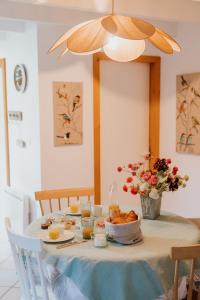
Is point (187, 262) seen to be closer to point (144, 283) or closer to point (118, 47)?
point (144, 283)

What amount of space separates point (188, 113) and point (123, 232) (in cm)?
234

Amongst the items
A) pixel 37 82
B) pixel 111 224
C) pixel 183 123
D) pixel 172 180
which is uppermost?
pixel 37 82

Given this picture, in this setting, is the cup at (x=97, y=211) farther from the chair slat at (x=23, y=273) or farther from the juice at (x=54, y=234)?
the chair slat at (x=23, y=273)

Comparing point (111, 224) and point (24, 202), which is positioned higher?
point (111, 224)

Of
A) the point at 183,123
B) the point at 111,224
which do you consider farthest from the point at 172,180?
the point at 183,123

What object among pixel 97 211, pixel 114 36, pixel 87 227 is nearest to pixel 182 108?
pixel 97 211

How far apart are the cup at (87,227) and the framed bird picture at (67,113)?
1.68 m

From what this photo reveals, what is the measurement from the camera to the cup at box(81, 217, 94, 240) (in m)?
2.42

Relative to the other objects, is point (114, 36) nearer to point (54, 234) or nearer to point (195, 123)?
point (54, 234)

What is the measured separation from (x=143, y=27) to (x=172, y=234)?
50.5 inches

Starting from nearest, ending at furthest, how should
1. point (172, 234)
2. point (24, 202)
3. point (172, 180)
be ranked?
point (172, 234) → point (172, 180) → point (24, 202)

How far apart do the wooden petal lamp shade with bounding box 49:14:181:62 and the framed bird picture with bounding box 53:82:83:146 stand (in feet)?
5.00

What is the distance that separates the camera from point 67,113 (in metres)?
4.13

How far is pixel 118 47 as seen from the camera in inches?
102
